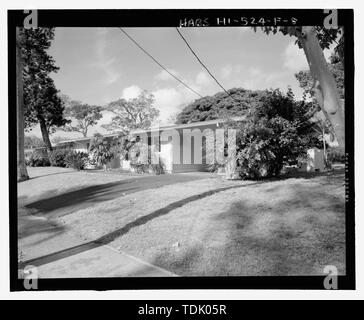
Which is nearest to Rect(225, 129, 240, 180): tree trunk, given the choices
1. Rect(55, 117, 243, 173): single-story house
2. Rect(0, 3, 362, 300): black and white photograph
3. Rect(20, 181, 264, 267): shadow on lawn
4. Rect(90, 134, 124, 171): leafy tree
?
Rect(0, 3, 362, 300): black and white photograph

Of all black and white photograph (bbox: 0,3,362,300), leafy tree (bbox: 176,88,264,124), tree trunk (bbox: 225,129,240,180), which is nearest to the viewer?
black and white photograph (bbox: 0,3,362,300)

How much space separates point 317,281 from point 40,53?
4.25 meters

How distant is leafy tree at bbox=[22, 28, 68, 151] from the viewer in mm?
3198

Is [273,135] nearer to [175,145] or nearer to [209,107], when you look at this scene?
[175,145]

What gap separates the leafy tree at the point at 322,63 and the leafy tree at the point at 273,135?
7037 millimetres

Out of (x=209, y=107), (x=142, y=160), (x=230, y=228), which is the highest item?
(x=209, y=107)

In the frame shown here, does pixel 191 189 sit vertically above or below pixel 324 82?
below

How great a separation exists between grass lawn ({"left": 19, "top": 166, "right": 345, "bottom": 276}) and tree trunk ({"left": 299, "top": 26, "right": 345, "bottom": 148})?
509 mm

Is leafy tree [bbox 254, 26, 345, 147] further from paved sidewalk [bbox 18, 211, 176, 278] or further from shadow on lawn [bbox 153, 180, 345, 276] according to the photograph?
paved sidewalk [bbox 18, 211, 176, 278]

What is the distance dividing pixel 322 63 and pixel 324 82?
0.89 ft

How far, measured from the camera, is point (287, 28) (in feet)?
9.55

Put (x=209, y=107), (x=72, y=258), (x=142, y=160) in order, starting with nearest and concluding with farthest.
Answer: (x=72, y=258), (x=142, y=160), (x=209, y=107)

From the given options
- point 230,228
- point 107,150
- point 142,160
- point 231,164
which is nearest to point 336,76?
point 230,228

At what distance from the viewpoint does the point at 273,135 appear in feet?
34.6
